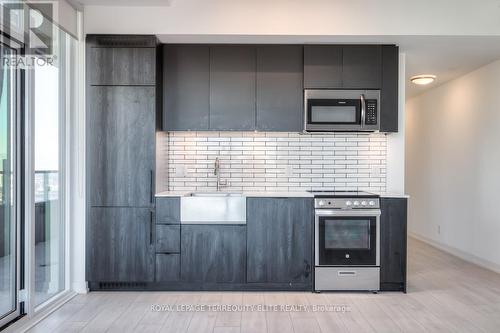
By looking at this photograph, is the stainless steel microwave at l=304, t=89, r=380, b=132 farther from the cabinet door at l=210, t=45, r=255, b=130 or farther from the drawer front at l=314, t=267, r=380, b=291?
the drawer front at l=314, t=267, r=380, b=291

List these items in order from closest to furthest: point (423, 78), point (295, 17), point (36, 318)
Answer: point (36, 318), point (295, 17), point (423, 78)

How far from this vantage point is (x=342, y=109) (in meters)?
3.75

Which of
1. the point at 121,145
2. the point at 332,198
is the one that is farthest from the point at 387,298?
the point at 121,145

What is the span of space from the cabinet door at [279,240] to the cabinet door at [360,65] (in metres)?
1.33

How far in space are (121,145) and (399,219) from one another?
286 cm

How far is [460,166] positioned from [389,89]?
2.20 meters

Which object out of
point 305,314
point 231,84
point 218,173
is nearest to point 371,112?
point 231,84

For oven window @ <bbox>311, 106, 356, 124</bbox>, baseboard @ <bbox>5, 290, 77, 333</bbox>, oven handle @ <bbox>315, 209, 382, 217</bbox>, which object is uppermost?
oven window @ <bbox>311, 106, 356, 124</bbox>

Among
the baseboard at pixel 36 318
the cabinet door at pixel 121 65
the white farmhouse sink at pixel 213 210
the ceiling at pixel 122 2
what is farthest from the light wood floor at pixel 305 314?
the ceiling at pixel 122 2

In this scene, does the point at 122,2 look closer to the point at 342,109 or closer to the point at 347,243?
the point at 342,109

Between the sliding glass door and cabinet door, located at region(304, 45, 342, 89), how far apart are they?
8.71 ft

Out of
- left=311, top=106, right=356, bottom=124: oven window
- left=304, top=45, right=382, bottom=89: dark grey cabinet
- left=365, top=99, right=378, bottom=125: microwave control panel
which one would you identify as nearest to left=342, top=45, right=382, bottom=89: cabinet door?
left=304, top=45, right=382, bottom=89: dark grey cabinet

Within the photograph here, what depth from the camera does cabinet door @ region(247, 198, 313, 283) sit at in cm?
355

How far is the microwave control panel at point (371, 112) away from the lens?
147 inches
